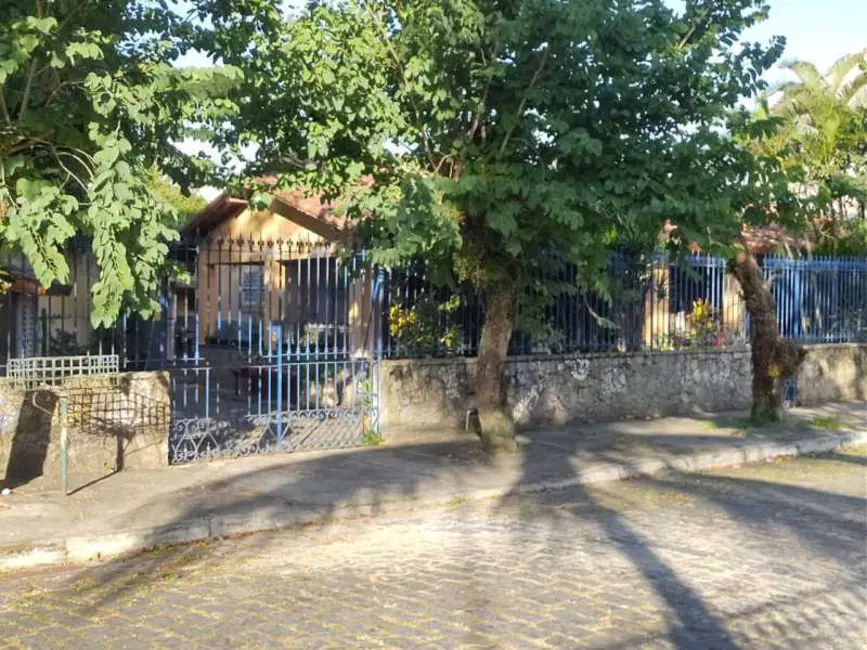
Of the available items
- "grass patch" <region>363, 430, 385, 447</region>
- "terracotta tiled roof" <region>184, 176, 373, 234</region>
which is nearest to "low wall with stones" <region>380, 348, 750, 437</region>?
"grass patch" <region>363, 430, 385, 447</region>

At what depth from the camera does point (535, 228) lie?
10.9 meters

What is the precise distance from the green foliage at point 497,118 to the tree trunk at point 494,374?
2.07 ft

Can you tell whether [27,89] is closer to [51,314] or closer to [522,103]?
[51,314]

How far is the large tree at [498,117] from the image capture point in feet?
33.6

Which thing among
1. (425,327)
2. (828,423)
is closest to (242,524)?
(425,327)

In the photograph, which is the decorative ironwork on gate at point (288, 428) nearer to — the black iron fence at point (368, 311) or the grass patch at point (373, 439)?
the grass patch at point (373, 439)

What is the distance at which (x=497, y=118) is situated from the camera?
11.2 meters

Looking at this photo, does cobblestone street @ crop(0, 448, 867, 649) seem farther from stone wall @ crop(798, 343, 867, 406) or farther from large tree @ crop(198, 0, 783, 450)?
stone wall @ crop(798, 343, 867, 406)

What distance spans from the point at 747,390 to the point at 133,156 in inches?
477

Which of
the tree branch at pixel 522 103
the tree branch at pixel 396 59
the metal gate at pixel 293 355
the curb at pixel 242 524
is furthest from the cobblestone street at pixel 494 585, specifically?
the tree branch at pixel 396 59

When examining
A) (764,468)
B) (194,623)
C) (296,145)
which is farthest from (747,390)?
(194,623)

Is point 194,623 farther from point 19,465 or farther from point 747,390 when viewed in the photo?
point 747,390

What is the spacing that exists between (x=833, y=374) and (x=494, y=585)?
13906 millimetres

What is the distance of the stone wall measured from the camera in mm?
18531
